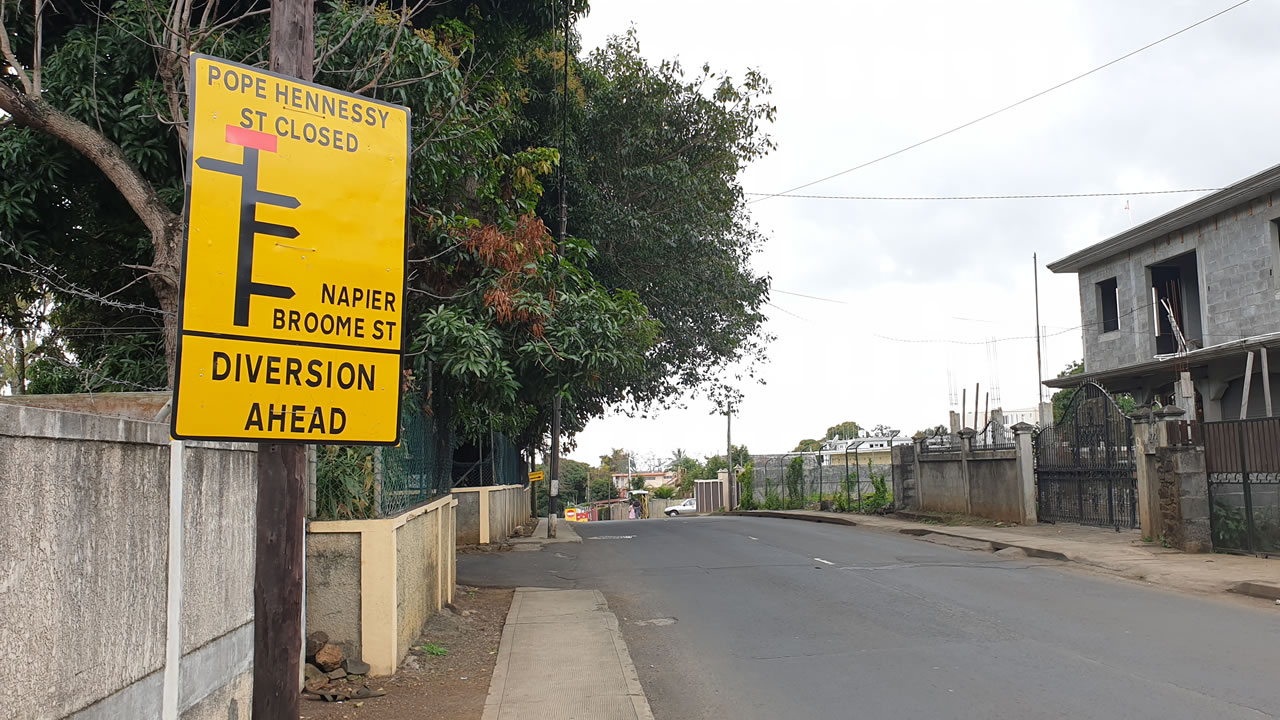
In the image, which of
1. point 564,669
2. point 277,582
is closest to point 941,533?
point 564,669

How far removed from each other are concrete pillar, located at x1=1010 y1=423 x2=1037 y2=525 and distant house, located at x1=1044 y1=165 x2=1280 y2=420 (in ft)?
10.8

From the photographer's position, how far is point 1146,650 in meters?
8.36

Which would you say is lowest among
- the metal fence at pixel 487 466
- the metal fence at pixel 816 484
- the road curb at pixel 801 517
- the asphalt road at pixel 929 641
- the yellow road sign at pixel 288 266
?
the road curb at pixel 801 517

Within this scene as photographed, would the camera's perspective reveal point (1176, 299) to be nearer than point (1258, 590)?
No

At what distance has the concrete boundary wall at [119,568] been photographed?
330cm

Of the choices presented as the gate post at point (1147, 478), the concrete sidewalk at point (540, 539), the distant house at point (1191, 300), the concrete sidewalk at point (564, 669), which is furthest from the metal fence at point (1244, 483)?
the concrete sidewalk at point (540, 539)

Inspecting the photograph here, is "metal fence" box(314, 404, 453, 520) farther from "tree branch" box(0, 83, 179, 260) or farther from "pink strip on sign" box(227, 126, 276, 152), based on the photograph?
"pink strip on sign" box(227, 126, 276, 152)

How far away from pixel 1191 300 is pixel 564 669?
23.2 m

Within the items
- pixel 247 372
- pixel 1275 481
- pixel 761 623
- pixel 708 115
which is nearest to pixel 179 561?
pixel 247 372

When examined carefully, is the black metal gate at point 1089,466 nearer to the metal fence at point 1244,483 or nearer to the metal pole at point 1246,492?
the metal fence at point 1244,483

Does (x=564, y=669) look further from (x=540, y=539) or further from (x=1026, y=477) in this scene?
(x=1026, y=477)

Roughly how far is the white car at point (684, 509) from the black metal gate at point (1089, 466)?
41.4 m

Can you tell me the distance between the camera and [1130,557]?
48.4 feet

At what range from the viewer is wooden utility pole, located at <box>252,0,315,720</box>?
3.76 metres
